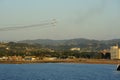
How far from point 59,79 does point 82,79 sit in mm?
4679

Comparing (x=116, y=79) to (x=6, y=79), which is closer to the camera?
(x=6, y=79)

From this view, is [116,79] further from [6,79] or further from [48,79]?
[6,79]

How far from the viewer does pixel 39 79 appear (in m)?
75.8

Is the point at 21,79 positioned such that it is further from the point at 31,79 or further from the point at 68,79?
the point at 68,79

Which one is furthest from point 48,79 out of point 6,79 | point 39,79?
point 6,79

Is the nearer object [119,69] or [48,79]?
[48,79]

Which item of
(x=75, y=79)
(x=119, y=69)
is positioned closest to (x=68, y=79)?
(x=75, y=79)

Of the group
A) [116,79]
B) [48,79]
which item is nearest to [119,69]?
[116,79]

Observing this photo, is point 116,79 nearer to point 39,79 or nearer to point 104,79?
point 104,79

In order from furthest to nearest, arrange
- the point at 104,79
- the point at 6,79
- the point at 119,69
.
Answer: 1. the point at 119,69
2. the point at 104,79
3. the point at 6,79

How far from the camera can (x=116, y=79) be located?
80.9 meters

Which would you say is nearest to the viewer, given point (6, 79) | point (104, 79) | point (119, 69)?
point (6, 79)

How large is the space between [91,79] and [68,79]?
14.4 feet

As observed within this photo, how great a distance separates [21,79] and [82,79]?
11.4m
